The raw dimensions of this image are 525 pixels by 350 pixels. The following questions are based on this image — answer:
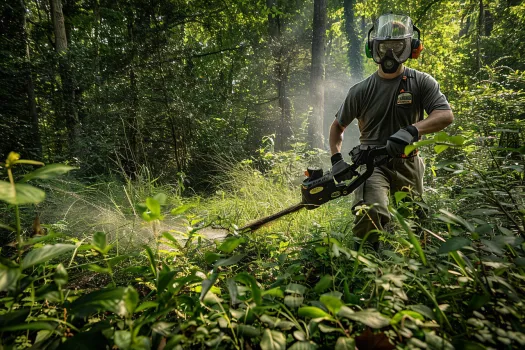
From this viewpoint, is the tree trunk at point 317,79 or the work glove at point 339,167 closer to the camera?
the work glove at point 339,167

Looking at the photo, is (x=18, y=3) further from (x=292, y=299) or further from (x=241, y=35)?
(x=292, y=299)

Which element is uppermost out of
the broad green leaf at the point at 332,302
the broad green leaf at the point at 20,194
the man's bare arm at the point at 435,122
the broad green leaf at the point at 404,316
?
the broad green leaf at the point at 20,194

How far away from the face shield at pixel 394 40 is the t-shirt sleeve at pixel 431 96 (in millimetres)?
310

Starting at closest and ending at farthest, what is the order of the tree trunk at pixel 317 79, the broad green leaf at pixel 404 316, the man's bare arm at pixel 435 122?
the broad green leaf at pixel 404 316 < the man's bare arm at pixel 435 122 < the tree trunk at pixel 317 79

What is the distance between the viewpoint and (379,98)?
267 cm

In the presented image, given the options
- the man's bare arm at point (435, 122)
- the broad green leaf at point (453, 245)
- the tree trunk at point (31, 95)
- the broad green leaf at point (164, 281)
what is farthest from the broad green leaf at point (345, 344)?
the tree trunk at point (31, 95)

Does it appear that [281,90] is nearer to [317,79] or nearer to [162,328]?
[317,79]

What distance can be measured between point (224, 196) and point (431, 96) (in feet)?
12.1

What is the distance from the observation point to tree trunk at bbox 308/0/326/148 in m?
8.08

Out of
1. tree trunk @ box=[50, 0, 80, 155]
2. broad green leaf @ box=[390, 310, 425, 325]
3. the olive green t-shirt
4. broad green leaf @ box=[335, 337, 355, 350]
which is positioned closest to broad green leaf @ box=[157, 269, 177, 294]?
broad green leaf @ box=[335, 337, 355, 350]

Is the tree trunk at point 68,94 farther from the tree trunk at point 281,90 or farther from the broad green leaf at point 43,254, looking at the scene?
the broad green leaf at point 43,254

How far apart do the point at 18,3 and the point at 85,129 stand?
3.14 meters

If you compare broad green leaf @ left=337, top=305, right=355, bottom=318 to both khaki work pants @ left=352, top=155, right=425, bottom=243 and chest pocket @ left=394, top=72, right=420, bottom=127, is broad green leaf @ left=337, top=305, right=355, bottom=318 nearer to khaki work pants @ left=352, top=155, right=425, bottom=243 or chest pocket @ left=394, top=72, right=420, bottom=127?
khaki work pants @ left=352, top=155, right=425, bottom=243

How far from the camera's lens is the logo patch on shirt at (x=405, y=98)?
8.21 ft
